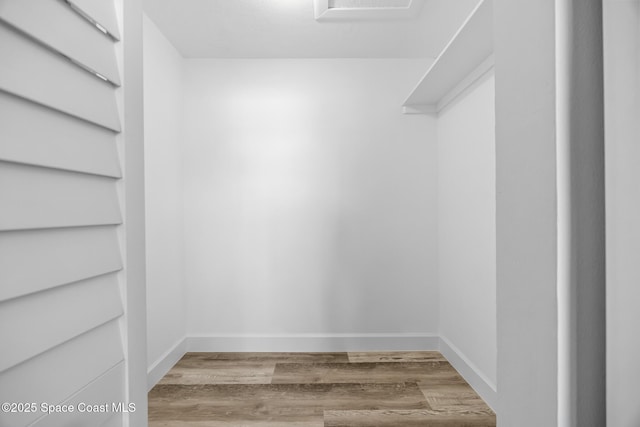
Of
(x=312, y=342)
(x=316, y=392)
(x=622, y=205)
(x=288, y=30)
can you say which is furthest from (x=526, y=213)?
(x=312, y=342)

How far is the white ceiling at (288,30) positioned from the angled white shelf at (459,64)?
1.22 feet

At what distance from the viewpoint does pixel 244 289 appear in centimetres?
279

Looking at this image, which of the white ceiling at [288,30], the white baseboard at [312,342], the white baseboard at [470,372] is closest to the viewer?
the white baseboard at [470,372]

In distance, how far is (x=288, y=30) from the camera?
2.38 metres

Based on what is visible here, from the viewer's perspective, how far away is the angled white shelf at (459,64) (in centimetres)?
146

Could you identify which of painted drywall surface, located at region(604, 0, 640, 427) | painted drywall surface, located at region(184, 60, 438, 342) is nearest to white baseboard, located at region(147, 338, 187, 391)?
painted drywall surface, located at region(184, 60, 438, 342)

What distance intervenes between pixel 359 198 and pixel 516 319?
2.22m

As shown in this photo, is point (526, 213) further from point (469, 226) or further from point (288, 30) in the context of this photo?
point (288, 30)

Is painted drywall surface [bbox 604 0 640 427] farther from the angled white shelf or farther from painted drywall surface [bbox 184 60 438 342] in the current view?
painted drywall surface [bbox 184 60 438 342]

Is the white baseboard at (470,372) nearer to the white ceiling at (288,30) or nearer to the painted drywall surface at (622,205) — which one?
the painted drywall surface at (622,205)

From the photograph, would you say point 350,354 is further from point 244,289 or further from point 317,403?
point 244,289

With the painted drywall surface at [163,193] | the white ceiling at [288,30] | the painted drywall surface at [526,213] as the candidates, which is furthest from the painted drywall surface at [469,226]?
the painted drywall surface at [163,193]

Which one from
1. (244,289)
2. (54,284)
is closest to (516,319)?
(54,284)

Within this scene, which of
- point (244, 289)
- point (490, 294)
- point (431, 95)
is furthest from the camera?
point (244, 289)
